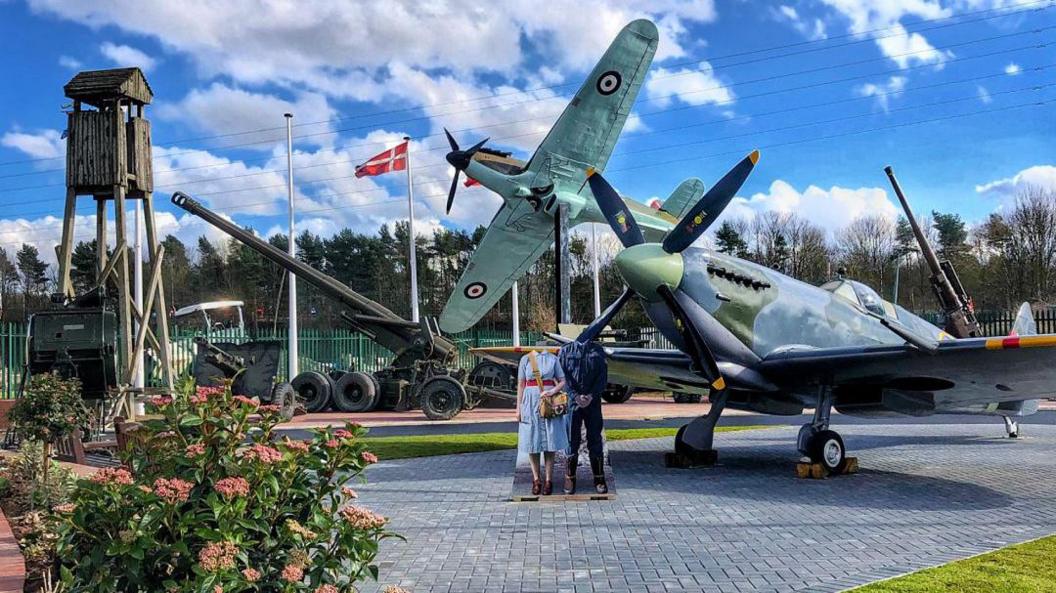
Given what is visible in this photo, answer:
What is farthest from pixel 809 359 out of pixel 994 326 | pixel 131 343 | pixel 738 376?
pixel 994 326

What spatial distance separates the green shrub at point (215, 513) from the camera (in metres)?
2.88

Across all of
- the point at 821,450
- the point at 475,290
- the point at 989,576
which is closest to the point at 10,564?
the point at 989,576

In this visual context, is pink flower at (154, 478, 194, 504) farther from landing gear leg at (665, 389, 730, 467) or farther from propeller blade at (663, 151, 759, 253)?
landing gear leg at (665, 389, 730, 467)

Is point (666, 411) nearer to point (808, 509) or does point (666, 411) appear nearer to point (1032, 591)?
point (808, 509)

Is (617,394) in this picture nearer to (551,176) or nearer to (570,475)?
(551,176)

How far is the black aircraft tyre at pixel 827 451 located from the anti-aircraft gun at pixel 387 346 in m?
11.9

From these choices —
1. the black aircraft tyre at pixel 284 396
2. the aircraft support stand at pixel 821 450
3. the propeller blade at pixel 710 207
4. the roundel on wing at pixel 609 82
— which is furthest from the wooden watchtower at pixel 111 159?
the aircraft support stand at pixel 821 450

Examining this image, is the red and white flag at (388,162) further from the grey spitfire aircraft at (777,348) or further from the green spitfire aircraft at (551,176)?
A: the grey spitfire aircraft at (777,348)

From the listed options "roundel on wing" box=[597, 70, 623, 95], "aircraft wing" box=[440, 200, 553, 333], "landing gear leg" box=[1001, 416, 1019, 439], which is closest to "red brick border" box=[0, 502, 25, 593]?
"aircraft wing" box=[440, 200, 553, 333]

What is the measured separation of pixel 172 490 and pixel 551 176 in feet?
33.0

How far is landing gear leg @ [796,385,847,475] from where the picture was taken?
9609 millimetres

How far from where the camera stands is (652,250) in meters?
9.48

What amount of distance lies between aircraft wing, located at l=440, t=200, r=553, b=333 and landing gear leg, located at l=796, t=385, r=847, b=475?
17.4 feet

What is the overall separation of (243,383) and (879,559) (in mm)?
17170
